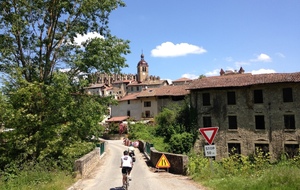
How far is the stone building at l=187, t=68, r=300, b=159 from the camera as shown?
35062mm

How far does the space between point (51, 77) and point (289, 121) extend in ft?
95.7

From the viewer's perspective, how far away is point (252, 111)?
37.2 meters

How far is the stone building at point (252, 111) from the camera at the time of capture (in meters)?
35.1

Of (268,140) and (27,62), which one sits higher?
(27,62)

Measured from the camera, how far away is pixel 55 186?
10.6 metres

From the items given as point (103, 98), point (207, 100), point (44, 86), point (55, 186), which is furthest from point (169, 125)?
point (55, 186)

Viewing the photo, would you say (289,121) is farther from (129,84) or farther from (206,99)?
(129,84)

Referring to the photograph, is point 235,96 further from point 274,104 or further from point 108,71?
point 108,71

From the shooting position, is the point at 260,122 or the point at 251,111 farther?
the point at 251,111

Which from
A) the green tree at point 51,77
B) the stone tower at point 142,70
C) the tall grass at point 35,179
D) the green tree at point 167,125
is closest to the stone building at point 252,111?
the green tree at point 167,125

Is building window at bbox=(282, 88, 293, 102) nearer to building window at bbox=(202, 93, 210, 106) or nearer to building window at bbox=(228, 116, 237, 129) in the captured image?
building window at bbox=(228, 116, 237, 129)

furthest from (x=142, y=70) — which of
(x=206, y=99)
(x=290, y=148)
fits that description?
(x=290, y=148)

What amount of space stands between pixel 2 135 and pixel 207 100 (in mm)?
29059

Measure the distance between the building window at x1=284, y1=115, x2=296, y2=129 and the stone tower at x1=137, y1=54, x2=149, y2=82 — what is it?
9922 centimetres
